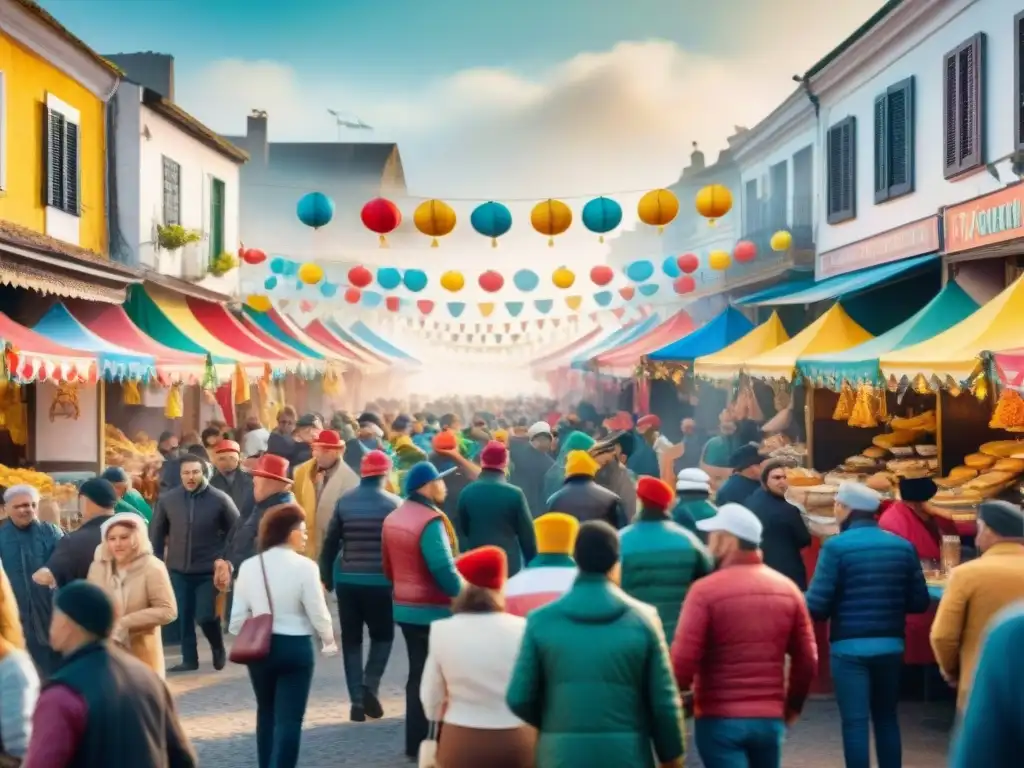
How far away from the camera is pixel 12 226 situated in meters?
16.3

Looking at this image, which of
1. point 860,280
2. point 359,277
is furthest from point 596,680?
point 359,277

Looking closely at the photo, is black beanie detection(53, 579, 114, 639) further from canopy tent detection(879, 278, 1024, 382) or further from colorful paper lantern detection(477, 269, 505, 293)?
colorful paper lantern detection(477, 269, 505, 293)

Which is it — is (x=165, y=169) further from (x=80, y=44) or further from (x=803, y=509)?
(x=803, y=509)

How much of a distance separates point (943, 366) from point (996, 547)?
4381mm

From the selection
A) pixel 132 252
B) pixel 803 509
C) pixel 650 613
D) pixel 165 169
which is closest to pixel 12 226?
pixel 132 252

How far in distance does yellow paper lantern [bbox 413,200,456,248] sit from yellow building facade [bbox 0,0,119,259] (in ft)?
16.0

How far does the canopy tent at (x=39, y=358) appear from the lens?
13422 millimetres

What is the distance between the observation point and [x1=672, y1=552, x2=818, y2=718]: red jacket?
6.05 m

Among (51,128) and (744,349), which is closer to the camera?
(51,128)

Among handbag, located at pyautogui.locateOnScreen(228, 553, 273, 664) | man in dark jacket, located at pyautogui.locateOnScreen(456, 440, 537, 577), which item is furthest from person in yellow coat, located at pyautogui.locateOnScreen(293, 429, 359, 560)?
handbag, located at pyautogui.locateOnScreen(228, 553, 273, 664)

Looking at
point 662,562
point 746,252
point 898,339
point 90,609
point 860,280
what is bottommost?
point 662,562

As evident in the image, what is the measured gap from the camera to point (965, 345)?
443 inches

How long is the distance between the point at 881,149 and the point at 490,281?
1118cm

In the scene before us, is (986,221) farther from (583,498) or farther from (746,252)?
(746,252)
